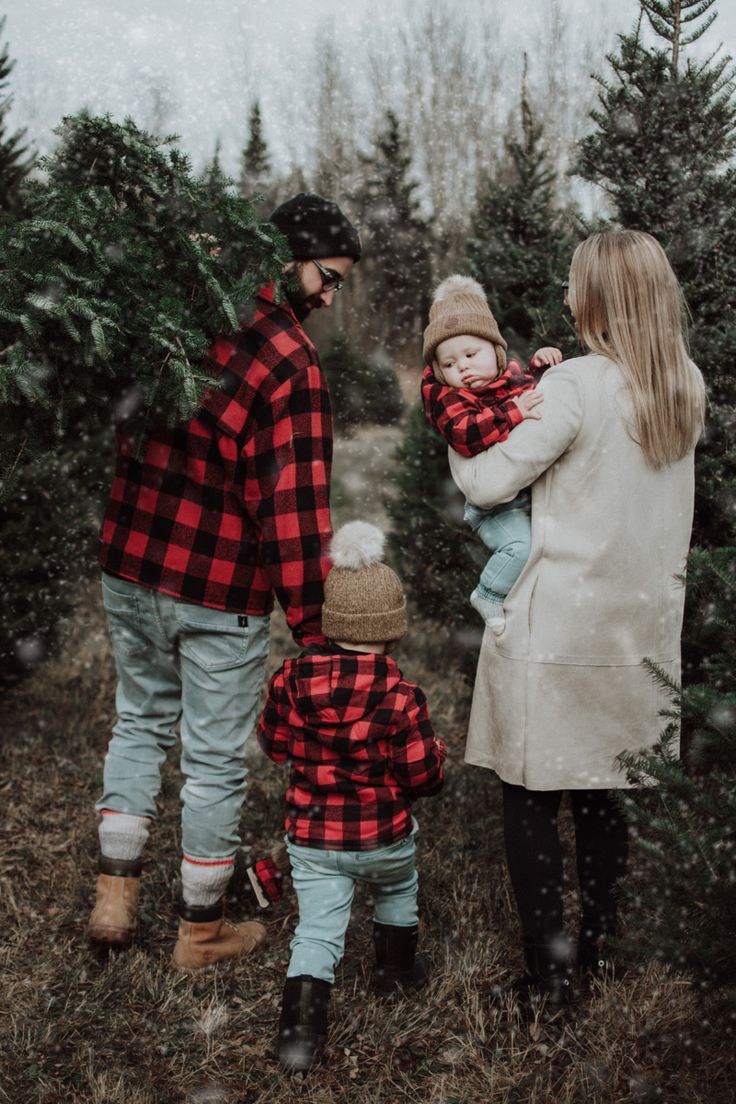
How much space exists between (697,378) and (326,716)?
1.38 meters

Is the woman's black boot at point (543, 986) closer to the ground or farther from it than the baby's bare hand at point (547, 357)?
closer to the ground

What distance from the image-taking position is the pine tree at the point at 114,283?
2.46 meters

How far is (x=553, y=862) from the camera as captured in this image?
2691 millimetres

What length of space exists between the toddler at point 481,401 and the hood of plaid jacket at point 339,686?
35cm

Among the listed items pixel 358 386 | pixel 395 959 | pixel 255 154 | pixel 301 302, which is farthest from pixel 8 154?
pixel 255 154

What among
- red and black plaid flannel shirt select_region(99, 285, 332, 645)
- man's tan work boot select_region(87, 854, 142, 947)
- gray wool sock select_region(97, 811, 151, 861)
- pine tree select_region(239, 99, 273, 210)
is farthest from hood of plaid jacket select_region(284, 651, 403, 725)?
pine tree select_region(239, 99, 273, 210)

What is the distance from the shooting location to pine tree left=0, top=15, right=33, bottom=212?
458cm

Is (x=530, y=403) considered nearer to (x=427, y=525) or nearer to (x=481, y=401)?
(x=481, y=401)

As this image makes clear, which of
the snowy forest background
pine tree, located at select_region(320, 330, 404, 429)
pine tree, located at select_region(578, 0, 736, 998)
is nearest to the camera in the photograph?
the snowy forest background

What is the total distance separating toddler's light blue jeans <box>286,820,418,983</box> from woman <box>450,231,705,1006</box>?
42 centimetres

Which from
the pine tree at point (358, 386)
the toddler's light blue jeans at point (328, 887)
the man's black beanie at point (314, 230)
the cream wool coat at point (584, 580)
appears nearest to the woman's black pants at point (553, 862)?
the cream wool coat at point (584, 580)

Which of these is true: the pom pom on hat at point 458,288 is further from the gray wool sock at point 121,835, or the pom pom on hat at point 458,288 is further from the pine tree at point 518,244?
the pine tree at point 518,244

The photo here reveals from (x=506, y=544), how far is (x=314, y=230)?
1.17m

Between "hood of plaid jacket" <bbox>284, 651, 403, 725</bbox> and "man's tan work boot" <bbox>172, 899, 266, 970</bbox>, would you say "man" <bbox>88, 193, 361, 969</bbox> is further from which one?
"hood of plaid jacket" <bbox>284, 651, 403, 725</bbox>
